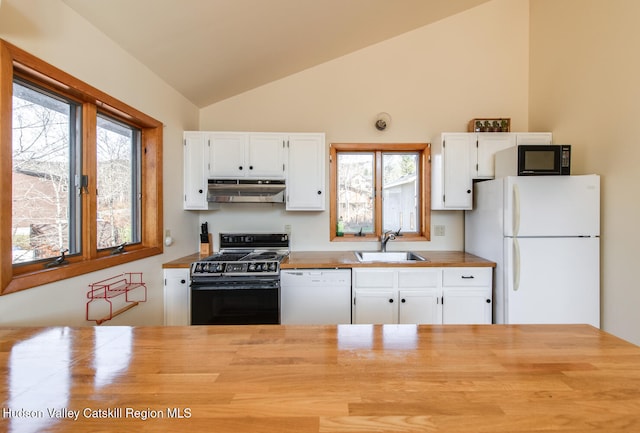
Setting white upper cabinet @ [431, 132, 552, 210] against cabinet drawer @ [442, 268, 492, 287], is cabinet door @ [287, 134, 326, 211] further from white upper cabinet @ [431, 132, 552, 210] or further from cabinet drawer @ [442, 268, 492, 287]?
cabinet drawer @ [442, 268, 492, 287]

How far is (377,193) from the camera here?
10.3 ft

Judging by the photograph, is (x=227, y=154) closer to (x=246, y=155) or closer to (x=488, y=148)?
(x=246, y=155)

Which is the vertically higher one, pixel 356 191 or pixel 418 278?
pixel 356 191

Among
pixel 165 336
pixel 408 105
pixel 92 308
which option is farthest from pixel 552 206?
pixel 92 308

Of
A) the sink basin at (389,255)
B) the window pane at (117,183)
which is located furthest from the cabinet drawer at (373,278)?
the window pane at (117,183)

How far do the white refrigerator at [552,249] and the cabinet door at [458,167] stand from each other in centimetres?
49

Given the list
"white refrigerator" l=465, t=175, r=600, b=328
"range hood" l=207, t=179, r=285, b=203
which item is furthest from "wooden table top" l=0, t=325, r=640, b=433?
"range hood" l=207, t=179, r=285, b=203

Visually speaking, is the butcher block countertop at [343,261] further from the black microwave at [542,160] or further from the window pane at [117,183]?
the black microwave at [542,160]

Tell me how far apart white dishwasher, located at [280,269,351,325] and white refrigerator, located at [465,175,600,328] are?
4.50 feet

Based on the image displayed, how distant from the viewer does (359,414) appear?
63 centimetres

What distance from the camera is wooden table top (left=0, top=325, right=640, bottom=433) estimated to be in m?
0.62

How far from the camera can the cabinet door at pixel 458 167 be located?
2.68 metres

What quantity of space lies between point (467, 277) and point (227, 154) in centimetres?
258

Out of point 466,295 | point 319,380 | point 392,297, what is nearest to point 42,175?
point 319,380
